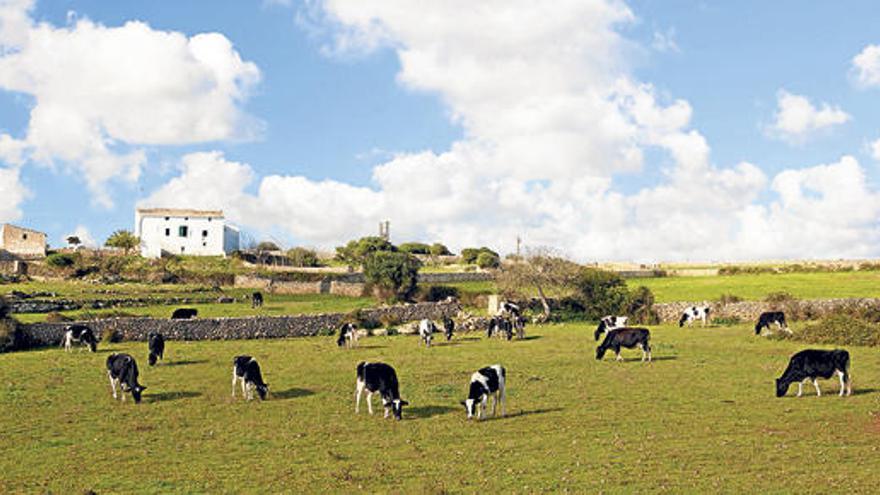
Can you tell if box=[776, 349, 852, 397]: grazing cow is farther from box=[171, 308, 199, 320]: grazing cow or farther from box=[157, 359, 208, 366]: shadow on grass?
box=[171, 308, 199, 320]: grazing cow

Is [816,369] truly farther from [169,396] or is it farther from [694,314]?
[694,314]

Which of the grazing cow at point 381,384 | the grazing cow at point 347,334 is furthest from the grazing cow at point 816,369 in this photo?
the grazing cow at point 347,334

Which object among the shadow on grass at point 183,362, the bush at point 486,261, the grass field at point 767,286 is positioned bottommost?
the shadow on grass at point 183,362

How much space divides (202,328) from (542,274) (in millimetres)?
24361

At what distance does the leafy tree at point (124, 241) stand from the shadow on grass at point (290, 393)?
8779cm

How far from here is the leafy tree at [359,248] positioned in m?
122

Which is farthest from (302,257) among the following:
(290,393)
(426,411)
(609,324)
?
(426,411)

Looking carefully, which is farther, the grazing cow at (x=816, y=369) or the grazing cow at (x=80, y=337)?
the grazing cow at (x=80, y=337)

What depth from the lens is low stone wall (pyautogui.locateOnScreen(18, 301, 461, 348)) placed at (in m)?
36.9

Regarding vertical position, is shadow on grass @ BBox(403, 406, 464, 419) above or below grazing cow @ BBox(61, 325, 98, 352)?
below

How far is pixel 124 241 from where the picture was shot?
10419cm

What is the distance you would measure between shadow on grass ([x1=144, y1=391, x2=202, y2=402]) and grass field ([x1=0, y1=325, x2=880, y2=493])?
0.09 meters

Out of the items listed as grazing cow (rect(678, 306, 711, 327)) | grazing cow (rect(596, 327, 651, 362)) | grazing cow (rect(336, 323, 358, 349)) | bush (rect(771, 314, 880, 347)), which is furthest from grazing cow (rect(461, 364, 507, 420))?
grazing cow (rect(678, 306, 711, 327))

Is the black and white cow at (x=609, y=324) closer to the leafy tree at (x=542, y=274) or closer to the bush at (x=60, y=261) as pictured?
the leafy tree at (x=542, y=274)
